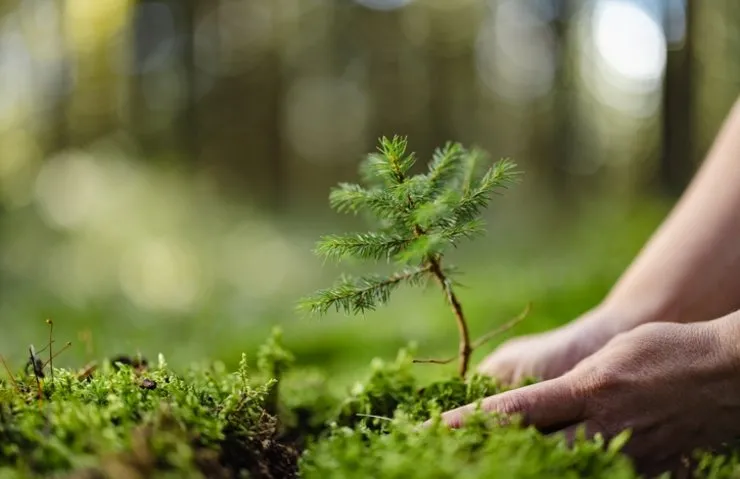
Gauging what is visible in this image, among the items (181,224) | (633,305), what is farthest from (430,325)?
(181,224)

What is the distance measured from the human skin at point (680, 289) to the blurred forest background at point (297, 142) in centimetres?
144

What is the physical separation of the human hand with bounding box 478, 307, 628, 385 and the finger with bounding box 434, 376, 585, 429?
0.65m

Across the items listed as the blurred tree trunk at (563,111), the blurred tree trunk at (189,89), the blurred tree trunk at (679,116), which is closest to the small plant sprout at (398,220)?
the blurred tree trunk at (679,116)

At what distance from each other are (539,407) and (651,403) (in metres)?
0.25

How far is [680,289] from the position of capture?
2.34 metres

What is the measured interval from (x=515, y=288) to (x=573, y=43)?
1135cm

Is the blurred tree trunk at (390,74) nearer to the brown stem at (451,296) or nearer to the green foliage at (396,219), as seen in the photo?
the brown stem at (451,296)

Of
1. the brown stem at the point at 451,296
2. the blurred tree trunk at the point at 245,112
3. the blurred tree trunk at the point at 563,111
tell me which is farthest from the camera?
the blurred tree trunk at the point at 245,112

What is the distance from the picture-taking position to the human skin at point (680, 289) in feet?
7.45

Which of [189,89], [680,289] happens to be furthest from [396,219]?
[189,89]

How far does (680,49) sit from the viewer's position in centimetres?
852

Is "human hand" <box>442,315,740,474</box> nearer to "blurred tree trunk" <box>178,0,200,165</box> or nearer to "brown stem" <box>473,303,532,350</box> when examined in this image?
"brown stem" <box>473,303,532,350</box>

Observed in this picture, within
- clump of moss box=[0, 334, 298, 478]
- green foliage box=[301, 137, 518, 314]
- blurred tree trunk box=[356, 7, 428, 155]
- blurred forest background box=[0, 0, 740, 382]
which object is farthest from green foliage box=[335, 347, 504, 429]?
blurred tree trunk box=[356, 7, 428, 155]

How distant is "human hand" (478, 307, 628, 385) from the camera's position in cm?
222
